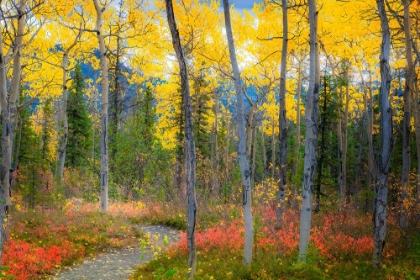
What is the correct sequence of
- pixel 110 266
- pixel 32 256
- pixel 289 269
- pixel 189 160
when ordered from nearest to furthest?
1. pixel 289 269
2. pixel 189 160
3. pixel 32 256
4. pixel 110 266

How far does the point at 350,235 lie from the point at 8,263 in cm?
842

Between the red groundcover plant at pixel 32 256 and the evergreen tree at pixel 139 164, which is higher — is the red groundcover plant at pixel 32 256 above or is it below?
below

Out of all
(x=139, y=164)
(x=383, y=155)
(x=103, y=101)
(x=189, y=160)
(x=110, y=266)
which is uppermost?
(x=103, y=101)

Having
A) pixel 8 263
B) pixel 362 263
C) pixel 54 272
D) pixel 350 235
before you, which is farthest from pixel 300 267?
pixel 8 263

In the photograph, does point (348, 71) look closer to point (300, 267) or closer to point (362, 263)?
point (362, 263)

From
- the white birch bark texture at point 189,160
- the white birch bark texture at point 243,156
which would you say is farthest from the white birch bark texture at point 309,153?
the white birch bark texture at point 189,160

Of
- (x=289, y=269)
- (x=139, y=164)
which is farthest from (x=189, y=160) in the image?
(x=139, y=164)

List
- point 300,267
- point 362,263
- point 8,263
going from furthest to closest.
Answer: point 8,263, point 362,263, point 300,267

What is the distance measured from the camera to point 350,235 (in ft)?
30.2

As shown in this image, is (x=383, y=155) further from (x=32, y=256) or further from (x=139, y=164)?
(x=139, y=164)

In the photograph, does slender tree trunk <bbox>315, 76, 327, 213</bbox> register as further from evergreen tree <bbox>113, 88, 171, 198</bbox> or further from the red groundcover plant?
the red groundcover plant

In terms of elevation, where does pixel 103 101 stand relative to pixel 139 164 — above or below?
above

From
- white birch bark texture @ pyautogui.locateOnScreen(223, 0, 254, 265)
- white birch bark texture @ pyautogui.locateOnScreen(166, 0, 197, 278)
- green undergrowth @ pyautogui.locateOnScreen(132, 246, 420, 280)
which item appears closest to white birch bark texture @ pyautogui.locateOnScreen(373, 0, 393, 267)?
green undergrowth @ pyautogui.locateOnScreen(132, 246, 420, 280)

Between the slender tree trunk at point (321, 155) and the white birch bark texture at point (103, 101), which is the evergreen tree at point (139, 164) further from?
the slender tree trunk at point (321, 155)
